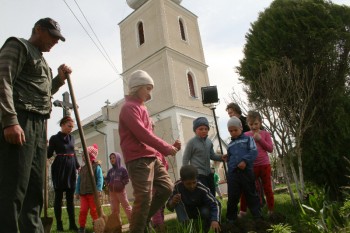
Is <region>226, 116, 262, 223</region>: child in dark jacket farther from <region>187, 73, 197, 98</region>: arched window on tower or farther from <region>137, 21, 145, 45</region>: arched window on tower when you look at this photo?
<region>137, 21, 145, 45</region>: arched window on tower

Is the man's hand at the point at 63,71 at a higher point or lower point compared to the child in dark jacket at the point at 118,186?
higher

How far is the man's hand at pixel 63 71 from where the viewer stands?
312 cm

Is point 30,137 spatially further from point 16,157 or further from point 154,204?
point 154,204

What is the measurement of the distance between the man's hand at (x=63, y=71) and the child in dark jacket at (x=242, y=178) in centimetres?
234

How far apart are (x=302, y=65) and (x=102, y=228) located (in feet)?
17.8

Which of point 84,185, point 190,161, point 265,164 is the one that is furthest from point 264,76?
point 84,185

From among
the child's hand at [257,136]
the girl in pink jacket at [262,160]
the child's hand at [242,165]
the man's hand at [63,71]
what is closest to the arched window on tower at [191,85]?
the girl in pink jacket at [262,160]

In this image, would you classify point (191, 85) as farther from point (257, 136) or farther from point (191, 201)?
point (191, 201)

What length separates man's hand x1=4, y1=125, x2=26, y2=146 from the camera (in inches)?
82.0

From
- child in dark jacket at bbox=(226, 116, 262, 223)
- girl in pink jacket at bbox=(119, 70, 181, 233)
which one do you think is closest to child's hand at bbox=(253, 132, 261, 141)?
child in dark jacket at bbox=(226, 116, 262, 223)

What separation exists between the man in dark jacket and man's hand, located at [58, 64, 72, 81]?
396 mm

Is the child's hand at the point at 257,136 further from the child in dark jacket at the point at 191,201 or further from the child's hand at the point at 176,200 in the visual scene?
the child's hand at the point at 176,200

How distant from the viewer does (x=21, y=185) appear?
2.15 m

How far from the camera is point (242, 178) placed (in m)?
4.11
